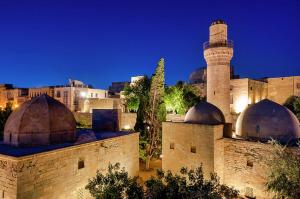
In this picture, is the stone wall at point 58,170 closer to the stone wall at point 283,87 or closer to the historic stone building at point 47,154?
the historic stone building at point 47,154

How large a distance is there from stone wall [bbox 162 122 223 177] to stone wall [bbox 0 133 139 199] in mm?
3139

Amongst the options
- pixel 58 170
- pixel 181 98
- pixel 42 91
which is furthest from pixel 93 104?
pixel 58 170

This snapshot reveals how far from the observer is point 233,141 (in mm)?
11805

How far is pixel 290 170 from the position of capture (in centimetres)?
792

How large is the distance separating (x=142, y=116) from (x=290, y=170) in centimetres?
1183

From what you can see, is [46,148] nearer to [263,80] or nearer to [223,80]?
[223,80]

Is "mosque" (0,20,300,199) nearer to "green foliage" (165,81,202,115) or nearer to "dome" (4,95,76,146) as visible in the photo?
"dome" (4,95,76,146)

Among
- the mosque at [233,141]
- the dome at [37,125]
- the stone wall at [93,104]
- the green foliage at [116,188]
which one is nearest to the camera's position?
the green foliage at [116,188]

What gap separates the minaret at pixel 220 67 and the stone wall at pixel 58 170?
32.7 ft

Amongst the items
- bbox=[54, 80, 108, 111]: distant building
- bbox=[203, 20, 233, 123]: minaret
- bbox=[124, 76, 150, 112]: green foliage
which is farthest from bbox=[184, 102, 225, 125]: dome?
bbox=[54, 80, 108, 111]: distant building

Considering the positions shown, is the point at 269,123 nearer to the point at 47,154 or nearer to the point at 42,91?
the point at 47,154

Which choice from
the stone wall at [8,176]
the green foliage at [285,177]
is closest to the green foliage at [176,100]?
the green foliage at [285,177]

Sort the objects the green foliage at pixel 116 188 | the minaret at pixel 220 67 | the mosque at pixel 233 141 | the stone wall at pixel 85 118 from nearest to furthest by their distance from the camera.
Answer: the green foliage at pixel 116 188 → the mosque at pixel 233 141 → the minaret at pixel 220 67 → the stone wall at pixel 85 118

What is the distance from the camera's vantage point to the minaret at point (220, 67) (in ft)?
61.2
